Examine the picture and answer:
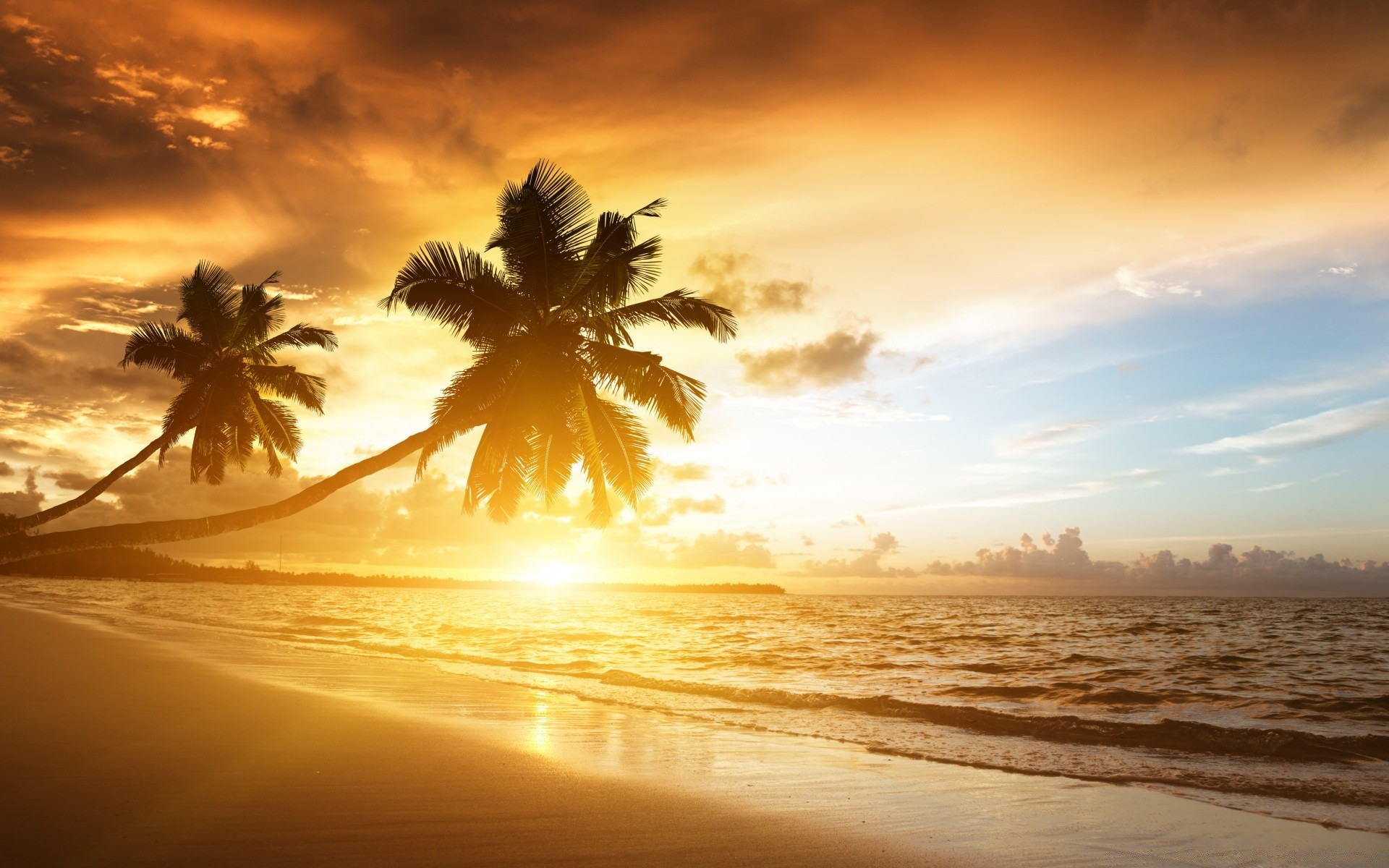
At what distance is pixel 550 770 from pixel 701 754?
1.71 meters

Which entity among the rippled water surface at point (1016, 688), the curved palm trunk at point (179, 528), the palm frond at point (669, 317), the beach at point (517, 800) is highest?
the palm frond at point (669, 317)

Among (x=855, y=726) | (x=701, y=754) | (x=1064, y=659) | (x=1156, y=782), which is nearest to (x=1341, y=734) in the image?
(x=1156, y=782)

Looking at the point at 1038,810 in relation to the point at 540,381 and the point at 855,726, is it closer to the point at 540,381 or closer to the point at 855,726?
the point at 855,726

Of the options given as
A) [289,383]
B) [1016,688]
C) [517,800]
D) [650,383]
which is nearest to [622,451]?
[650,383]

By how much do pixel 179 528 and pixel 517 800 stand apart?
5.46 metres

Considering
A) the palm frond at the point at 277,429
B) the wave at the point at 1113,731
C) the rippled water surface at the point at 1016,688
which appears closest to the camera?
the rippled water surface at the point at 1016,688

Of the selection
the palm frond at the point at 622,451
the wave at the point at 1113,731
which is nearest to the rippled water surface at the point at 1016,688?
the wave at the point at 1113,731

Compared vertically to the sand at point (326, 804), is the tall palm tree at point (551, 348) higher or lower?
higher

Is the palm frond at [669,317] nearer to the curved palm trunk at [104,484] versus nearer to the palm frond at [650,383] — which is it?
the palm frond at [650,383]

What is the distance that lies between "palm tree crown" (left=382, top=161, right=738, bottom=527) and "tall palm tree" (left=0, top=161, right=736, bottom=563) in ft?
0.07

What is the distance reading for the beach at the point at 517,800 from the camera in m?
4.47

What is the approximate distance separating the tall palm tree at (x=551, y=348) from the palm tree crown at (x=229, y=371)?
1101 cm

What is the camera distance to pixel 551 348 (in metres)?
15.7

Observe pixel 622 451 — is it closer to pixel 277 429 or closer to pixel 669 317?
pixel 669 317
